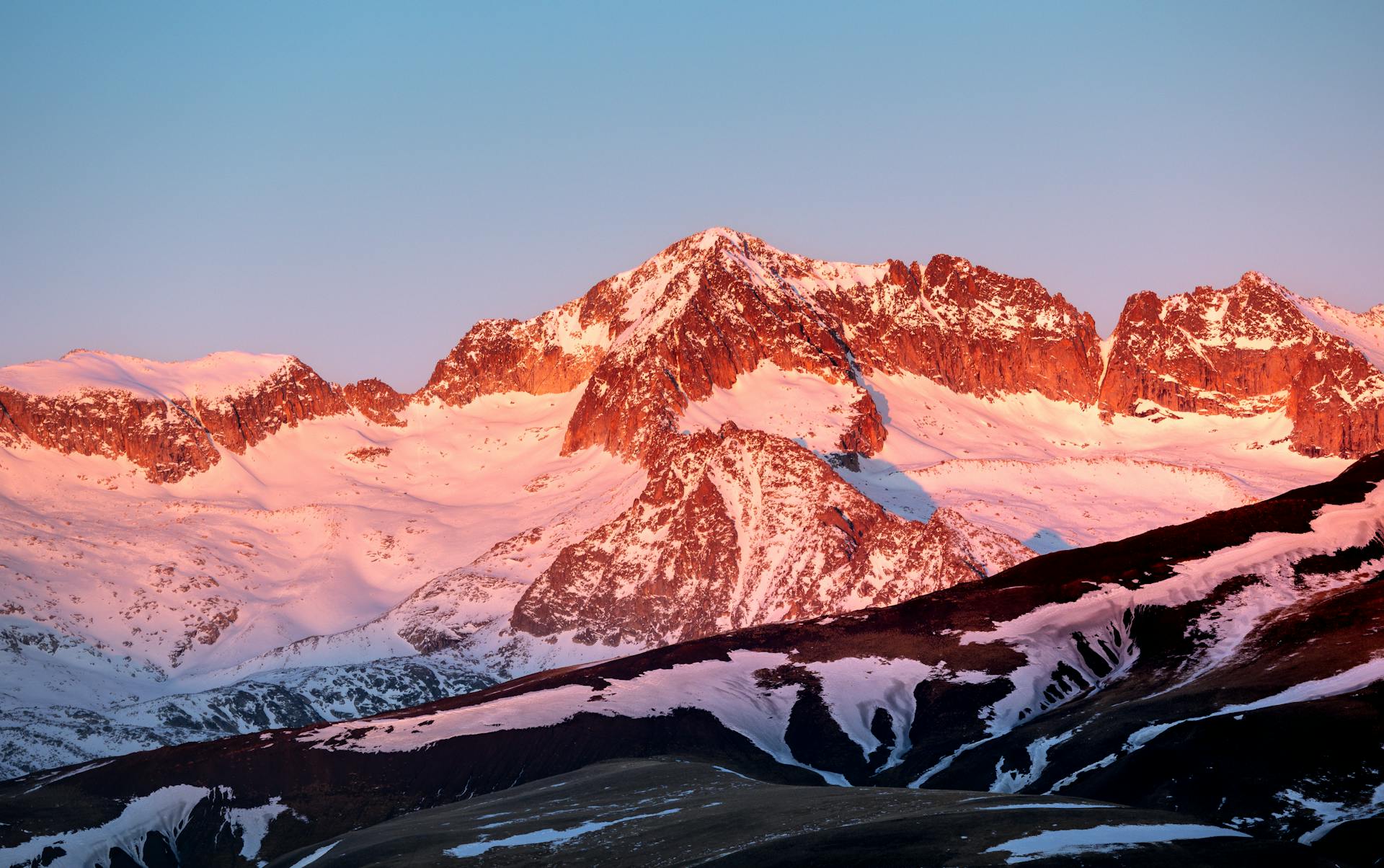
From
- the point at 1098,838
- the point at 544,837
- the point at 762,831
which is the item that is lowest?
the point at 544,837

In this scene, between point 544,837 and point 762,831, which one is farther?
point 544,837

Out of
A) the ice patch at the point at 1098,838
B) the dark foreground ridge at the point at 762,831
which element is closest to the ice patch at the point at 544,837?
the dark foreground ridge at the point at 762,831

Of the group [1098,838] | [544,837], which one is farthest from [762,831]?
[1098,838]

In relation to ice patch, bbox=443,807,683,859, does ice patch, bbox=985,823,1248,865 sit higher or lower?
higher

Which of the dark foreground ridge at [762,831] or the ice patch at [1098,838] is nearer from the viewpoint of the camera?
the ice patch at [1098,838]

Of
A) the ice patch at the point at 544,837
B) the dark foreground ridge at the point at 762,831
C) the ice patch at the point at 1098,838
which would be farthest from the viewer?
the ice patch at the point at 544,837

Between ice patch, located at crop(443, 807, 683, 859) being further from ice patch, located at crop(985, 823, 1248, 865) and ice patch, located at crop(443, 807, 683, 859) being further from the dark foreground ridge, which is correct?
ice patch, located at crop(985, 823, 1248, 865)

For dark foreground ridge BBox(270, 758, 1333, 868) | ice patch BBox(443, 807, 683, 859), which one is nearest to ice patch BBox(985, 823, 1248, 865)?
dark foreground ridge BBox(270, 758, 1333, 868)

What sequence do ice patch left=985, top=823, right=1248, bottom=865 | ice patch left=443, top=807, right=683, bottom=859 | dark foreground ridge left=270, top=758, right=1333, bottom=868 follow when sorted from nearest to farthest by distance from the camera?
ice patch left=985, top=823, right=1248, bottom=865 < dark foreground ridge left=270, top=758, right=1333, bottom=868 < ice patch left=443, top=807, right=683, bottom=859

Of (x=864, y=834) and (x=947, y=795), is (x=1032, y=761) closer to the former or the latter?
(x=947, y=795)

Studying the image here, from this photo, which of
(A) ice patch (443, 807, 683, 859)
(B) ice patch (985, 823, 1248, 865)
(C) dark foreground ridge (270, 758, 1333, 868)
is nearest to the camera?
(B) ice patch (985, 823, 1248, 865)

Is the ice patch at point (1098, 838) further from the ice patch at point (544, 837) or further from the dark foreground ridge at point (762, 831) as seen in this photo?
the ice patch at point (544, 837)

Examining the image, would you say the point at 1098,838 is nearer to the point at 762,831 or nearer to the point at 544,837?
the point at 762,831

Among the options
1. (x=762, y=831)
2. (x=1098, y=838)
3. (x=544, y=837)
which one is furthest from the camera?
(x=544, y=837)
